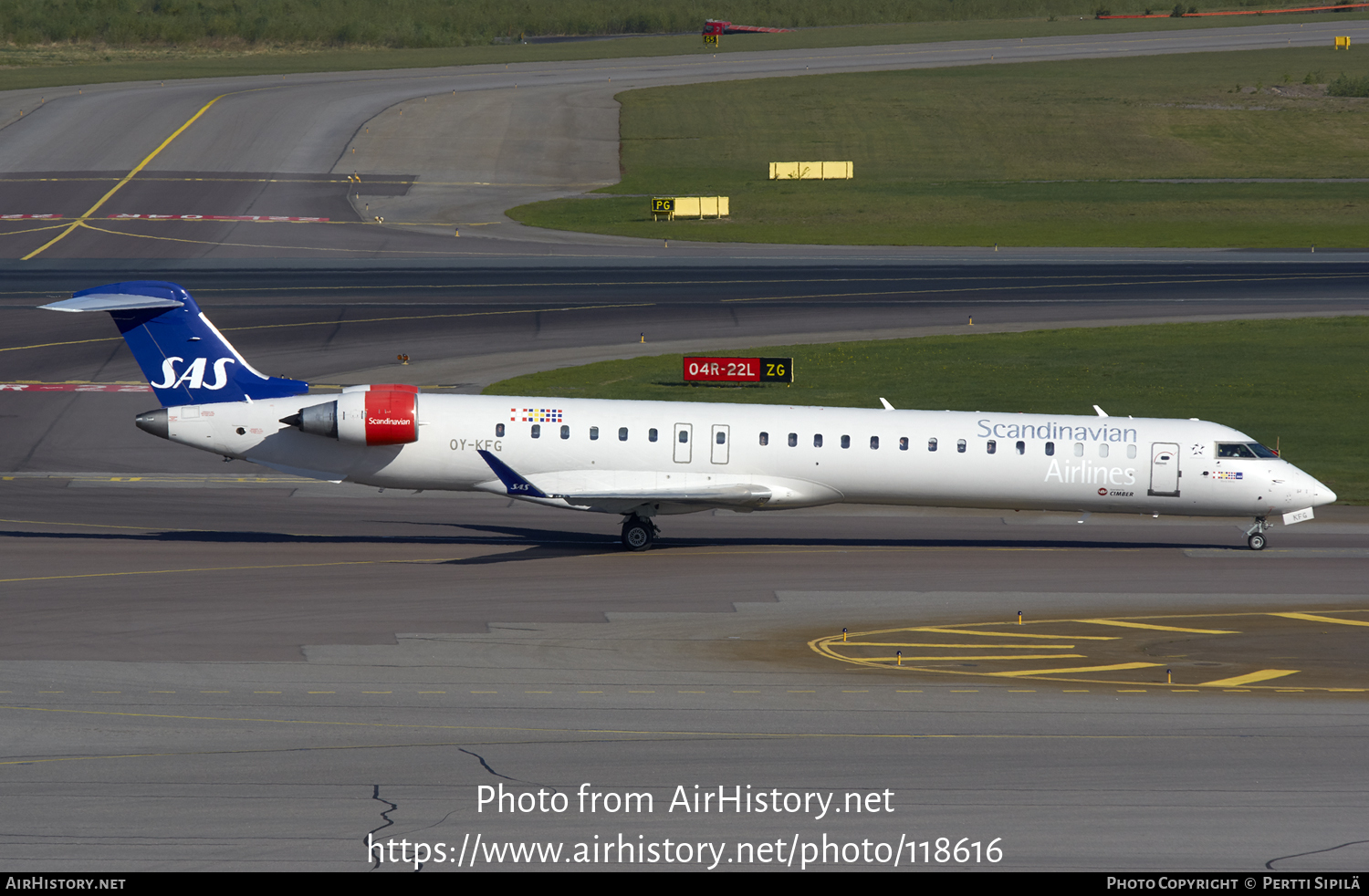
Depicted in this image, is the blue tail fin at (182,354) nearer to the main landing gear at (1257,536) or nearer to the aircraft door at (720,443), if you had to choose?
the aircraft door at (720,443)

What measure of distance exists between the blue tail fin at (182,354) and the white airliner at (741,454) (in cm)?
24

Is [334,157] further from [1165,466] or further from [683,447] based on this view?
[1165,466]

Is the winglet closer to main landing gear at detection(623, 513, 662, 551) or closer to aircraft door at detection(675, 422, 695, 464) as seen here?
main landing gear at detection(623, 513, 662, 551)

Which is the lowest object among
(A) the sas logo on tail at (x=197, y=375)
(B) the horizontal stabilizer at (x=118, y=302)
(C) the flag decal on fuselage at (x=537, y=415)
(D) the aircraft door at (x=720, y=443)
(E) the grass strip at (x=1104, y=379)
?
(E) the grass strip at (x=1104, y=379)

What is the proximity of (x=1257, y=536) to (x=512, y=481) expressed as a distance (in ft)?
55.1

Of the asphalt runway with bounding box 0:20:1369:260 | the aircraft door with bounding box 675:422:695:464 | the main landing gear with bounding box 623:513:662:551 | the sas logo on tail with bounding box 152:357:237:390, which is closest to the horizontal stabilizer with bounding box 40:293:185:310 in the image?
the sas logo on tail with bounding box 152:357:237:390

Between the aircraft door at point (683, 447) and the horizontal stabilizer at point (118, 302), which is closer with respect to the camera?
the horizontal stabilizer at point (118, 302)

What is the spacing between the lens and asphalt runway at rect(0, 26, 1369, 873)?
57.6ft

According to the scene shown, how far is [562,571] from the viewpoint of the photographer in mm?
30906

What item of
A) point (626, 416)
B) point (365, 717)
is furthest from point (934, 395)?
point (365, 717)

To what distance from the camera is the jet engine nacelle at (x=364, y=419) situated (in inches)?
1265

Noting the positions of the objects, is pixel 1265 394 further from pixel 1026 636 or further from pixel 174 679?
pixel 174 679

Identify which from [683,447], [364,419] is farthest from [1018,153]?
[364,419]

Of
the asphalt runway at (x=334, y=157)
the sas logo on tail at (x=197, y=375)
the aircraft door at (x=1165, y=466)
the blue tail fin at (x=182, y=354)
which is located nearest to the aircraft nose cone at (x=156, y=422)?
the blue tail fin at (x=182, y=354)
